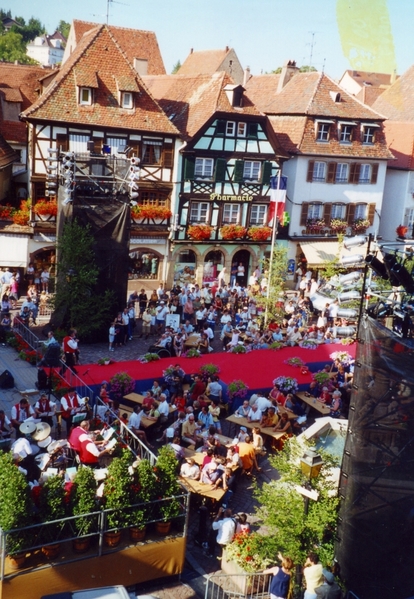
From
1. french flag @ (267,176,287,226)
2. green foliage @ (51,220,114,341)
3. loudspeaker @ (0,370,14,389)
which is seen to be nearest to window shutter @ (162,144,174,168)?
french flag @ (267,176,287,226)

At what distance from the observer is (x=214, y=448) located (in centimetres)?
1550

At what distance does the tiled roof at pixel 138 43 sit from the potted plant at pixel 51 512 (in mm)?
38808

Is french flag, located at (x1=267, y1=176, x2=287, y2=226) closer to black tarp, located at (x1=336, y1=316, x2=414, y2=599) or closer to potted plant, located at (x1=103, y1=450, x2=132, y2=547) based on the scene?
black tarp, located at (x1=336, y1=316, x2=414, y2=599)

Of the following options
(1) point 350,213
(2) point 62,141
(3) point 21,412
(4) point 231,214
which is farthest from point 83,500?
(1) point 350,213

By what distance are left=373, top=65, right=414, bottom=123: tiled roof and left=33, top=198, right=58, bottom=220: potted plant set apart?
942 inches

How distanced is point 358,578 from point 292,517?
1.33 m

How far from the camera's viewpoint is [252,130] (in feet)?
117

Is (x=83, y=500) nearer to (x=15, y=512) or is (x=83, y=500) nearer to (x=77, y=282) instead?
(x=15, y=512)

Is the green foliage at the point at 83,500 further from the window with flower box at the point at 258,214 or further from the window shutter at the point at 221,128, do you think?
the window with flower box at the point at 258,214

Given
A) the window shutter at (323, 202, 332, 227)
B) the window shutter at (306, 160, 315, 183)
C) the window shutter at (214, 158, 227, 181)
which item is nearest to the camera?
the window shutter at (214, 158, 227, 181)

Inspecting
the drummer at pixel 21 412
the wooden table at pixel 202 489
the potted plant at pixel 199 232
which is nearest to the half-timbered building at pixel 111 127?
the potted plant at pixel 199 232

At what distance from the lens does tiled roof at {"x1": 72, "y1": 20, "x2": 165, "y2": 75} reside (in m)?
45.8

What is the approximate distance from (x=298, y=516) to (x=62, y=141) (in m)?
24.7

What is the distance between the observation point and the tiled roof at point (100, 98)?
31984 mm
